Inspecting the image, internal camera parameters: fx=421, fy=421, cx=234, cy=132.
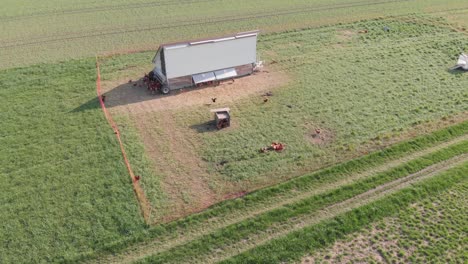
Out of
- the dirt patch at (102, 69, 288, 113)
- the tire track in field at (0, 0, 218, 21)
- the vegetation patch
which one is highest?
the tire track in field at (0, 0, 218, 21)

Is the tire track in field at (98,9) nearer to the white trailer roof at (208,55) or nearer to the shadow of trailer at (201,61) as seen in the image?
the shadow of trailer at (201,61)

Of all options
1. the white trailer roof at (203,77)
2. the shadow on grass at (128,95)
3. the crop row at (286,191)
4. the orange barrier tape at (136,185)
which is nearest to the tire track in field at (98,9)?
the shadow on grass at (128,95)

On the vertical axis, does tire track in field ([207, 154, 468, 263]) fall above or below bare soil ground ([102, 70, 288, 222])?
below

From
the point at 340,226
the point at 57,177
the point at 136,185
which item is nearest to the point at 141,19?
the point at 57,177

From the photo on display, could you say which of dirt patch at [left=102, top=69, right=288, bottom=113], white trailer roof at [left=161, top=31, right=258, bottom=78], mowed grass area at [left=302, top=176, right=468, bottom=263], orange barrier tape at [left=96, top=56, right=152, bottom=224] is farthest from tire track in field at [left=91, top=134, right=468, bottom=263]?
white trailer roof at [left=161, top=31, right=258, bottom=78]

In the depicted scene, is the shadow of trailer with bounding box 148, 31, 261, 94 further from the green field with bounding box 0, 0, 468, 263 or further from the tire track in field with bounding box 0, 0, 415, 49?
the tire track in field with bounding box 0, 0, 415, 49

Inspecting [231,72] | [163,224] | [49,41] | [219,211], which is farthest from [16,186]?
[49,41]

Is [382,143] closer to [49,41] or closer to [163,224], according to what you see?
[163,224]
